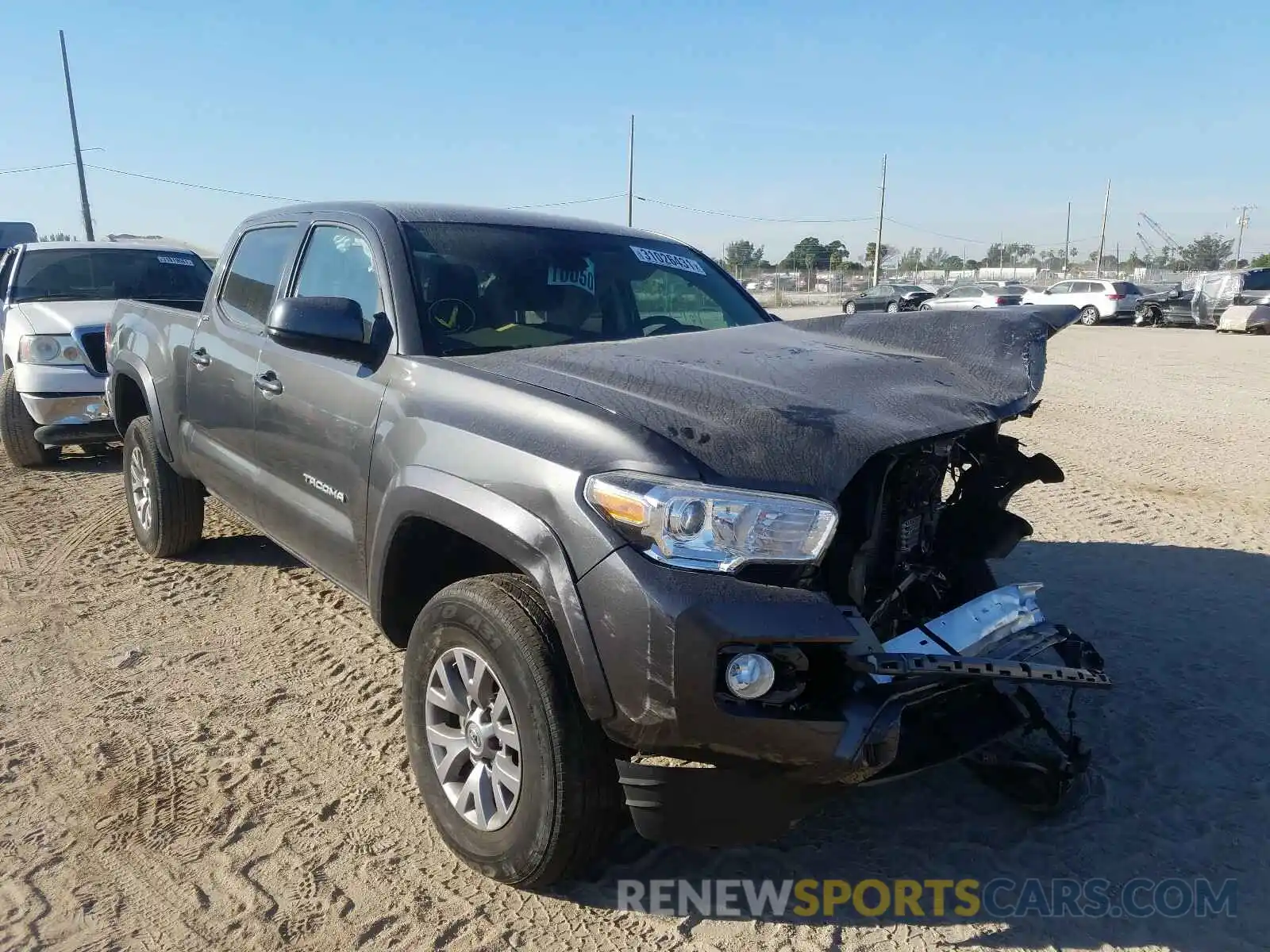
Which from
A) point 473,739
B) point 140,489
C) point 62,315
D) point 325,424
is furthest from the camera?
point 62,315

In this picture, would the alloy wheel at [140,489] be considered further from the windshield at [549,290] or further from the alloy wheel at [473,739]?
the alloy wheel at [473,739]

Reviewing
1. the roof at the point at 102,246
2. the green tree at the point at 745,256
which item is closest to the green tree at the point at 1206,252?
the green tree at the point at 745,256

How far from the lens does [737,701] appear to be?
2.11m

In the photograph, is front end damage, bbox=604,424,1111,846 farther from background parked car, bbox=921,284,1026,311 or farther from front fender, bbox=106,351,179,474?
background parked car, bbox=921,284,1026,311

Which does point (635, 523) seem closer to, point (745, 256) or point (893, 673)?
point (893, 673)

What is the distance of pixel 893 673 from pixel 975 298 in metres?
31.4

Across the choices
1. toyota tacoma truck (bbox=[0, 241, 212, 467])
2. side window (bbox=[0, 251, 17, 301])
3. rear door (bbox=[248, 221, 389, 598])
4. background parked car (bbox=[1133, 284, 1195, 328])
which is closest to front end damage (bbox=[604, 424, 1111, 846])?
rear door (bbox=[248, 221, 389, 598])

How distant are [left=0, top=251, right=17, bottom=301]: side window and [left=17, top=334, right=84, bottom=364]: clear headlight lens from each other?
1.30 m

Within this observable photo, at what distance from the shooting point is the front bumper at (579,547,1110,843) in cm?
208

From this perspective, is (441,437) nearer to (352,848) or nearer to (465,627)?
(465,627)

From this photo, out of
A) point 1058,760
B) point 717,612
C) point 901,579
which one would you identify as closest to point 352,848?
point 717,612

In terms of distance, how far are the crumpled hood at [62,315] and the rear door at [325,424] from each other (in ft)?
14.1

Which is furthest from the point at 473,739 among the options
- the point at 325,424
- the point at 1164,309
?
the point at 1164,309

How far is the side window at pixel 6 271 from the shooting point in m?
8.20
